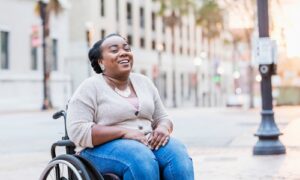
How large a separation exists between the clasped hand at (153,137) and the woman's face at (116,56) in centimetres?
45

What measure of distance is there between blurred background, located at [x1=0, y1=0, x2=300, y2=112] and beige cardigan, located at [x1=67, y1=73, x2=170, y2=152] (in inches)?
235

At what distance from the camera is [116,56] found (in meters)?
4.41

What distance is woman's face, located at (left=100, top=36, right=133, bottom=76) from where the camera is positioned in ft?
14.5

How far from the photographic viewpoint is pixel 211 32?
57.9 m

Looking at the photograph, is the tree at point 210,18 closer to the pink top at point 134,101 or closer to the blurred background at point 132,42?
the blurred background at point 132,42

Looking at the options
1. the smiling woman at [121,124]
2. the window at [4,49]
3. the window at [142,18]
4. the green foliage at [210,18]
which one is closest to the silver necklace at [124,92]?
the smiling woman at [121,124]

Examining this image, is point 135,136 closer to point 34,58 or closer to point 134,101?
point 134,101

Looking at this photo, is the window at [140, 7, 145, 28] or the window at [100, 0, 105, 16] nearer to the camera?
the window at [100, 0, 105, 16]

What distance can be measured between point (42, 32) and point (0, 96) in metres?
4.69

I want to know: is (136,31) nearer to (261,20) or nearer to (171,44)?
(171,44)

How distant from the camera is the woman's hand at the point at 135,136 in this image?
167 inches

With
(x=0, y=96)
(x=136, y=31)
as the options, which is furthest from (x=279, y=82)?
(x=0, y=96)

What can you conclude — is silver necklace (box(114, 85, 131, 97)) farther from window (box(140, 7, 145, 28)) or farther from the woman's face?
window (box(140, 7, 145, 28))

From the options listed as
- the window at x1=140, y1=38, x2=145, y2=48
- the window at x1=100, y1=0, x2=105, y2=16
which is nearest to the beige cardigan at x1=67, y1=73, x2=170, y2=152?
the window at x1=100, y1=0, x2=105, y2=16
